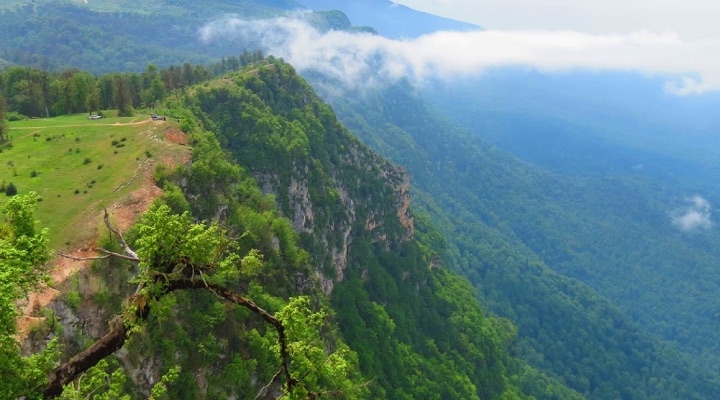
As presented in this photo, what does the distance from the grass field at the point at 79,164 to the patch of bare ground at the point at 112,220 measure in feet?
0.83

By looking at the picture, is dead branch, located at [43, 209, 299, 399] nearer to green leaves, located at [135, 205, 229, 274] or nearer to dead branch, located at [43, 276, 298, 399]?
dead branch, located at [43, 276, 298, 399]

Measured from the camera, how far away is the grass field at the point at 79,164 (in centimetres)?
4625

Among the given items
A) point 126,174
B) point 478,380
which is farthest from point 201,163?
point 478,380

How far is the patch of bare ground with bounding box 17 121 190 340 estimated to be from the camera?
34469 mm

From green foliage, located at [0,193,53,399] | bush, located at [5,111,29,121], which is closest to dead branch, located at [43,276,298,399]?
green foliage, located at [0,193,53,399]

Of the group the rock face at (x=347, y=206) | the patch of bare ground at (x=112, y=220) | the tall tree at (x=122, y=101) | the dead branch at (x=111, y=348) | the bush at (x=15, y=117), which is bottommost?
the rock face at (x=347, y=206)

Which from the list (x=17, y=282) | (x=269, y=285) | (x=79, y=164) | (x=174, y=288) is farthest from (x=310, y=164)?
(x=17, y=282)

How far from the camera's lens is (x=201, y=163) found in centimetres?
5975

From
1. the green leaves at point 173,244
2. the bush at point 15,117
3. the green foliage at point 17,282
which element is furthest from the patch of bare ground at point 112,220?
the bush at point 15,117

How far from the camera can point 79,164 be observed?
190ft

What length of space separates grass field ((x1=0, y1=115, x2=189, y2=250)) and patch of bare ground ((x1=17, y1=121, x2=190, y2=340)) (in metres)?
0.25

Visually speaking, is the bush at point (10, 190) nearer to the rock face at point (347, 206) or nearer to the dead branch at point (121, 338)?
the dead branch at point (121, 338)

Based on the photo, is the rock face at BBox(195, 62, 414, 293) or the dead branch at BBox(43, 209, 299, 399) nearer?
the dead branch at BBox(43, 209, 299, 399)

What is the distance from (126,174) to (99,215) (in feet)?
32.2
